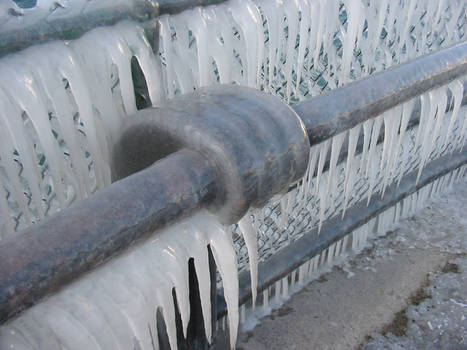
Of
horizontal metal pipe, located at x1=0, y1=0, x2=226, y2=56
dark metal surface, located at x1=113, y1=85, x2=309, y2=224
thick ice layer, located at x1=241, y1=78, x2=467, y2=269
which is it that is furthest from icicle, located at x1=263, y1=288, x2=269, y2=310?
horizontal metal pipe, located at x1=0, y1=0, x2=226, y2=56

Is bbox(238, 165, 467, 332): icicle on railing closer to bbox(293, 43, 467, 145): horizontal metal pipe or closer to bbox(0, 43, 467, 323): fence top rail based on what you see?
bbox(293, 43, 467, 145): horizontal metal pipe

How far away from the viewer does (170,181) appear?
0.77 metres

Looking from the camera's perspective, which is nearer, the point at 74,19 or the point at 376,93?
the point at 74,19

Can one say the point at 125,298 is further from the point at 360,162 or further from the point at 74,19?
the point at 360,162

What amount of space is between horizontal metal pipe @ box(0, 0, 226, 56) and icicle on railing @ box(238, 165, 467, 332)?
1.12 metres

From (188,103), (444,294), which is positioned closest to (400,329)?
(444,294)

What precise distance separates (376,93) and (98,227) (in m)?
0.73

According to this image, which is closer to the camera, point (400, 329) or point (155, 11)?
point (155, 11)

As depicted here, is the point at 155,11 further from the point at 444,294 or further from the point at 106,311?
the point at 444,294

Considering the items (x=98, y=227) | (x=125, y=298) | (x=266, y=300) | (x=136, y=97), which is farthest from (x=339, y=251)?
(x=98, y=227)

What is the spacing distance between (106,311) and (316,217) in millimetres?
1453

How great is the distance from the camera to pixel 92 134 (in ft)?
3.59

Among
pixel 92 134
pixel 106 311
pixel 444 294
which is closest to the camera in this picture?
pixel 106 311

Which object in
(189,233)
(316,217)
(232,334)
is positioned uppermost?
(189,233)
